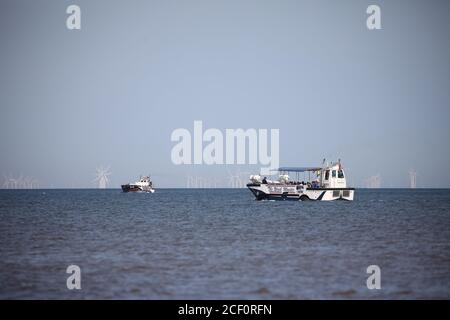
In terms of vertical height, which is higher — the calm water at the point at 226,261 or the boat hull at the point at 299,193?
the boat hull at the point at 299,193

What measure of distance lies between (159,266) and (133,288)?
19.3ft

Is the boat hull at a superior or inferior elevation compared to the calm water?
superior

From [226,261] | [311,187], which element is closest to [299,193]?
[311,187]

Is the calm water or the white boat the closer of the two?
the calm water

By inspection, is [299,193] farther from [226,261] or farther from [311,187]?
[226,261]

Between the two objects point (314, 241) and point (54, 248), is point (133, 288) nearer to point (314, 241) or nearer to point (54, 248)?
point (54, 248)

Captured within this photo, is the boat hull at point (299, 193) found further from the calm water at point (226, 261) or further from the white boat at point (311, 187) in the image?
the calm water at point (226, 261)

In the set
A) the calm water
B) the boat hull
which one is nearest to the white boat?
the boat hull

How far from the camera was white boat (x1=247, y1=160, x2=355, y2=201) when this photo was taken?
9156 cm

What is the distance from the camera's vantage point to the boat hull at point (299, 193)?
9238 centimetres

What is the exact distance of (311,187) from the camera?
9419cm

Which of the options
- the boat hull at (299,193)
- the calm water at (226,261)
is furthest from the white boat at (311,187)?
the calm water at (226,261)

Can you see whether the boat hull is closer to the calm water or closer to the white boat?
the white boat

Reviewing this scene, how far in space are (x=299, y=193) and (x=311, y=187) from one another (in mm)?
2173
